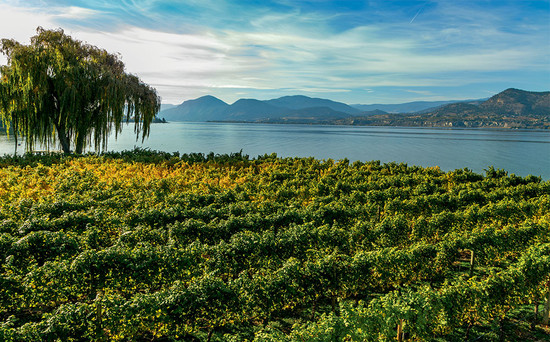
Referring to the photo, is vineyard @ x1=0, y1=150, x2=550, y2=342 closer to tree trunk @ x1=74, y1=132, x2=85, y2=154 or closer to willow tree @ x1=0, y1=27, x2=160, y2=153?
willow tree @ x1=0, y1=27, x2=160, y2=153

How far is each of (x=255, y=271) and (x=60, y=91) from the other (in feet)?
99.2

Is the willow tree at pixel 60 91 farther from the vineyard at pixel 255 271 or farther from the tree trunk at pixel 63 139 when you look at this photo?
the vineyard at pixel 255 271

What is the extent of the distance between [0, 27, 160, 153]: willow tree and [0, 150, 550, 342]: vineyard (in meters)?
14.7

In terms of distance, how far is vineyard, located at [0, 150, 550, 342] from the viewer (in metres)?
7.74

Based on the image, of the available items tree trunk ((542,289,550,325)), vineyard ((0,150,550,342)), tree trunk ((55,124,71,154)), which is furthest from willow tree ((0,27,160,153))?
tree trunk ((542,289,550,325))

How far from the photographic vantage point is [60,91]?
30750 millimetres

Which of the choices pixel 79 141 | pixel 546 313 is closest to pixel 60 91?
pixel 79 141

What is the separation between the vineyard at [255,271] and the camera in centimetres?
774

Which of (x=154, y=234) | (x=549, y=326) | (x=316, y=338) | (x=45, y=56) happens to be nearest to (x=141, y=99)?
(x=45, y=56)

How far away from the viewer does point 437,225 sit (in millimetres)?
15242

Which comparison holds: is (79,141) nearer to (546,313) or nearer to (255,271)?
(255,271)

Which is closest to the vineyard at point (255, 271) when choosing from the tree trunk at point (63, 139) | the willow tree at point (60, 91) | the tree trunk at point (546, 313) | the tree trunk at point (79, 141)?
the tree trunk at point (546, 313)

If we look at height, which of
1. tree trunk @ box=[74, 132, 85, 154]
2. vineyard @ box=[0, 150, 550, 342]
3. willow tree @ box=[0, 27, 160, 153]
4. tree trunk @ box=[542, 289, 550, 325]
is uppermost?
willow tree @ box=[0, 27, 160, 153]

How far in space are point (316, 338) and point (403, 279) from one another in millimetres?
6520
